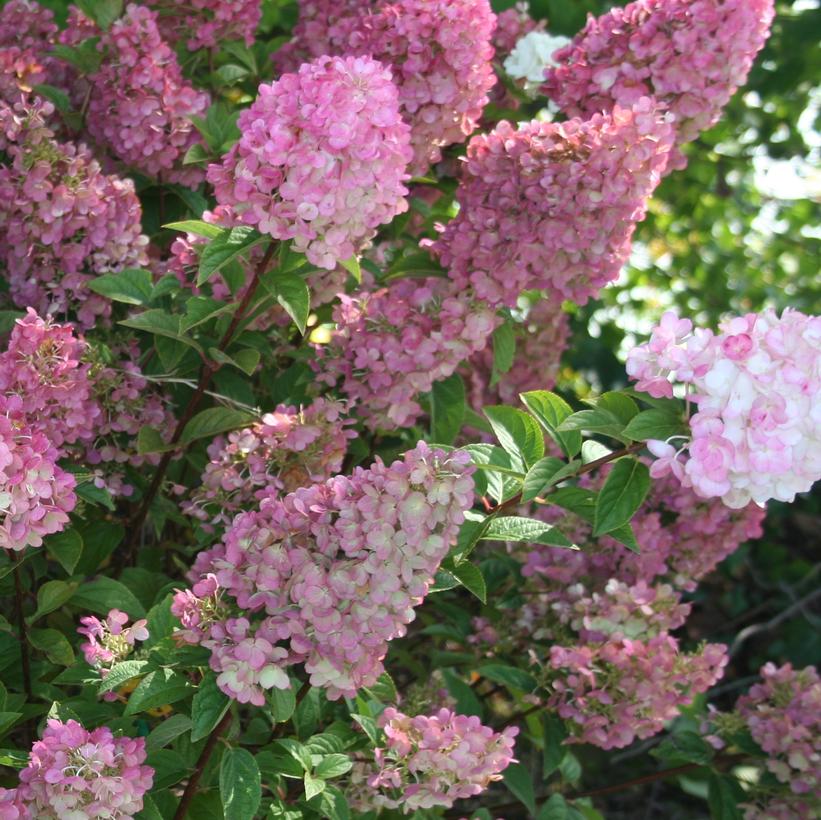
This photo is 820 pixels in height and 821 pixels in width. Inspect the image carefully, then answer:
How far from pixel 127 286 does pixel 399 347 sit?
14.5 inches

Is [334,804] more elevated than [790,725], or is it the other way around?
[334,804]

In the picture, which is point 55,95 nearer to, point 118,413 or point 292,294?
point 118,413

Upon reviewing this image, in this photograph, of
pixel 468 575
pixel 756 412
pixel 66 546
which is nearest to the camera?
pixel 756 412

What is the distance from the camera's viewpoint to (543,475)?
51.0 inches

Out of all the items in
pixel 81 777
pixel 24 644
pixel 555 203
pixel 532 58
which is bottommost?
pixel 24 644

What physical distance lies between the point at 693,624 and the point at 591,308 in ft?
3.79

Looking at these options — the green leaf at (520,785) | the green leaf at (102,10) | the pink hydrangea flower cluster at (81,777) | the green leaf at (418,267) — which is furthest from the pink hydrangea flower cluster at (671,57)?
the pink hydrangea flower cluster at (81,777)

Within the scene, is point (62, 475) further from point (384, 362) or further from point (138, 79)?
point (138, 79)

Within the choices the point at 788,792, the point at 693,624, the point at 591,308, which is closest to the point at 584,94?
the point at 788,792

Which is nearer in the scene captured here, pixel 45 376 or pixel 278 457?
pixel 45 376

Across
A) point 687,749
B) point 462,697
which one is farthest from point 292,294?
point 687,749

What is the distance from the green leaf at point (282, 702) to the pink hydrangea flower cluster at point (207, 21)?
3.59 feet

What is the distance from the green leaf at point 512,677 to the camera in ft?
5.82

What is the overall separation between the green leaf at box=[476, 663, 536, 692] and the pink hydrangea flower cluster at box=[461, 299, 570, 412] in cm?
50
